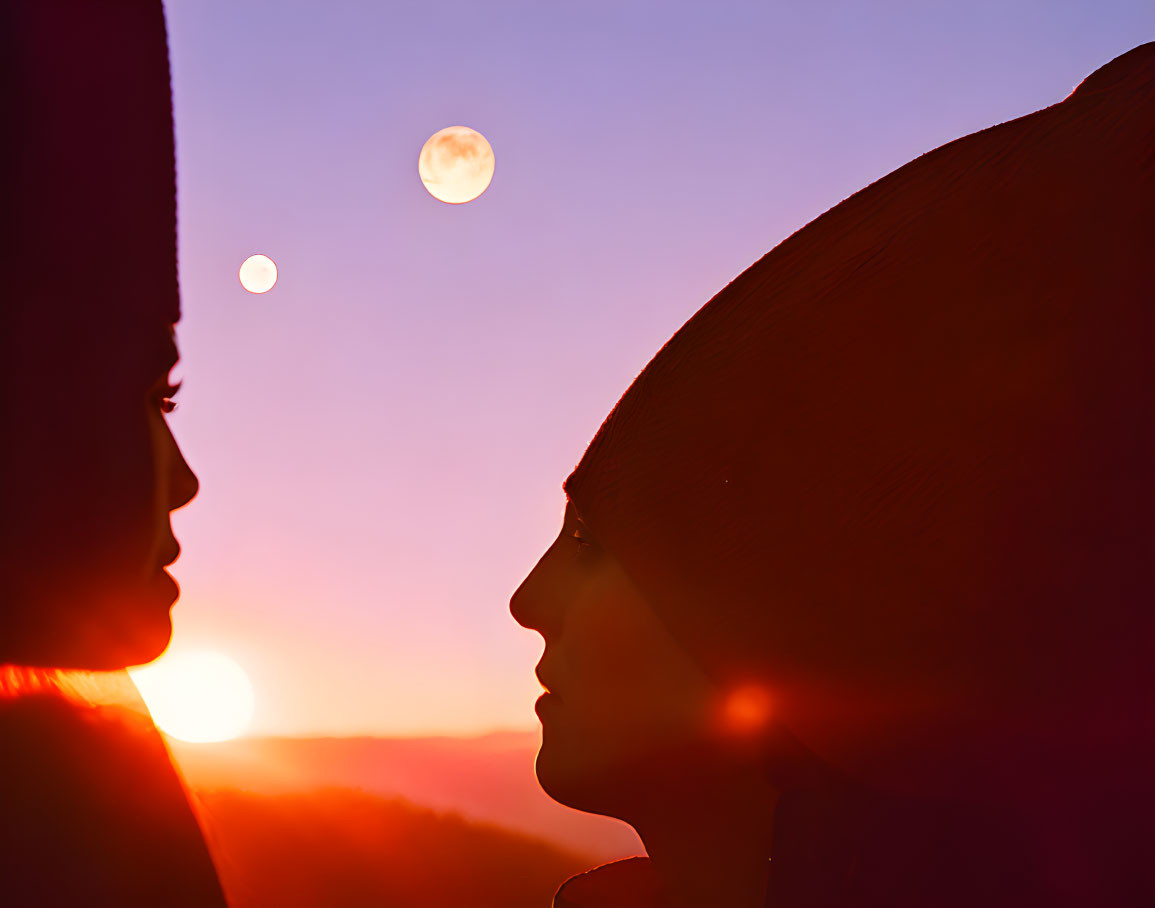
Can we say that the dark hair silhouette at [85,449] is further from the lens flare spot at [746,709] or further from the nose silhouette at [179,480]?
the lens flare spot at [746,709]

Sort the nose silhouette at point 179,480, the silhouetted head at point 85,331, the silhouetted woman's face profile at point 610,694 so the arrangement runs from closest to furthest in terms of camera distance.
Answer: the silhouetted head at point 85,331, the nose silhouette at point 179,480, the silhouetted woman's face profile at point 610,694

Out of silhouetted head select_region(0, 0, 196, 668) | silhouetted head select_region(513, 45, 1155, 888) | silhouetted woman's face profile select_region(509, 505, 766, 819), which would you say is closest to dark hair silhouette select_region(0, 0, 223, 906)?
silhouetted head select_region(0, 0, 196, 668)

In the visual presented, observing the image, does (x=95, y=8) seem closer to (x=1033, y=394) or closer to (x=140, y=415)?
(x=140, y=415)

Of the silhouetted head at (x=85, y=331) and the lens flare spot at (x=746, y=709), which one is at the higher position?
the silhouetted head at (x=85, y=331)

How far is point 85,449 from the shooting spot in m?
0.98

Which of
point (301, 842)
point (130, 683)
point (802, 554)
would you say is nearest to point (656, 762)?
point (802, 554)

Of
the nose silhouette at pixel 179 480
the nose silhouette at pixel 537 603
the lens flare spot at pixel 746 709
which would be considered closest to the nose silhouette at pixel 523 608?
the nose silhouette at pixel 537 603

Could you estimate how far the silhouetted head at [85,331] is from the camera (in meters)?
0.87

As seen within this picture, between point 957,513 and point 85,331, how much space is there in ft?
3.74

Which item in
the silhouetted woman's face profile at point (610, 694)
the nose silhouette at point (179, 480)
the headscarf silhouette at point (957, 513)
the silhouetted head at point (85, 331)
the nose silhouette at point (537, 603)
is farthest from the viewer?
the nose silhouette at point (537, 603)

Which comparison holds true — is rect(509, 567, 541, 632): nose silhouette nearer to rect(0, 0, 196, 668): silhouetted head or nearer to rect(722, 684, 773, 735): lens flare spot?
rect(722, 684, 773, 735): lens flare spot

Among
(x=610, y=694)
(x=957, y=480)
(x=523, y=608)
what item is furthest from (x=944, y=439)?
(x=523, y=608)

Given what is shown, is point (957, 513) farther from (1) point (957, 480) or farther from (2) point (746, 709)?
(2) point (746, 709)

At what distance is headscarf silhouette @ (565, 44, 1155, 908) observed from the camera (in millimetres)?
1088
